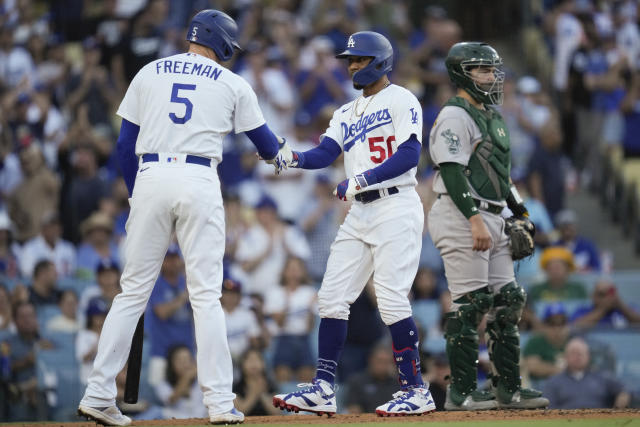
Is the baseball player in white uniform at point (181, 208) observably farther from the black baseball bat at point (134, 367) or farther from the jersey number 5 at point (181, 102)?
the black baseball bat at point (134, 367)

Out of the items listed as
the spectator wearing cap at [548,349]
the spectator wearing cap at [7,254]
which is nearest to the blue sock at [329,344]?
the spectator wearing cap at [548,349]

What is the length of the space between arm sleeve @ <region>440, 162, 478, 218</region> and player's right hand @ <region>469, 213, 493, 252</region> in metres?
0.05

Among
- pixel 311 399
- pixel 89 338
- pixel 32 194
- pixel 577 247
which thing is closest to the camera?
pixel 311 399

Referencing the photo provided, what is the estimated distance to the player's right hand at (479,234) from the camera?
7395 millimetres

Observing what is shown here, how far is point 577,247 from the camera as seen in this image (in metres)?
13.6

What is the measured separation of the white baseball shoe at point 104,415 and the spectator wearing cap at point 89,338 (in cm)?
387

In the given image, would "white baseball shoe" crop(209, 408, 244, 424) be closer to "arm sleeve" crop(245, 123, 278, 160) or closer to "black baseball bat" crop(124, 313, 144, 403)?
"black baseball bat" crop(124, 313, 144, 403)

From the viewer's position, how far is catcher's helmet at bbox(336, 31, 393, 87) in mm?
7457

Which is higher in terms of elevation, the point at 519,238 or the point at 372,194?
the point at 372,194

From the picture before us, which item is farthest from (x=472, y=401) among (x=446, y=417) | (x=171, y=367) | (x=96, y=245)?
(x=96, y=245)

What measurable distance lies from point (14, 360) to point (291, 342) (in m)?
2.73

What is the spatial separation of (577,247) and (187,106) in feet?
25.8

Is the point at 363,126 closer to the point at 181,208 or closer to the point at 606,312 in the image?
the point at 181,208

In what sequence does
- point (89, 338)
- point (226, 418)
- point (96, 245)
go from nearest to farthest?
1. point (226, 418)
2. point (89, 338)
3. point (96, 245)
